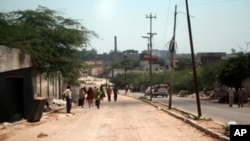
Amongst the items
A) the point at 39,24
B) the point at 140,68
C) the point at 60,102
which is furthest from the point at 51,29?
the point at 140,68

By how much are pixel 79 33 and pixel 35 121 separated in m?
10.8

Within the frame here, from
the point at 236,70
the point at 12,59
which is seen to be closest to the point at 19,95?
the point at 12,59

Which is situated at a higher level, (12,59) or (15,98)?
(12,59)

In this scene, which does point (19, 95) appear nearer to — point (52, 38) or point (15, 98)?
point (15, 98)

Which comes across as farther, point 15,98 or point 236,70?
point 236,70

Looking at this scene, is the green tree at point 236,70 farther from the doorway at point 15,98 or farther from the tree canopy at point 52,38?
the doorway at point 15,98

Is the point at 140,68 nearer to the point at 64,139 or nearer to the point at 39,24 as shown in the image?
the point at 39,24

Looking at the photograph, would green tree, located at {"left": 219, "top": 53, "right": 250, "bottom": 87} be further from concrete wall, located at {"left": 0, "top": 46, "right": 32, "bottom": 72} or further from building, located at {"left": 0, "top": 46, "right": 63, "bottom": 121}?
concrete wall, located at {"left": 0, "top": 46, "right": 32, "bottom": 72}

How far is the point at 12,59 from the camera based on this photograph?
69.1 feet

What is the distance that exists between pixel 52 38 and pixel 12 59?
10909mm

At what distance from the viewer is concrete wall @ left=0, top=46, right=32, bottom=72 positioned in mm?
19266

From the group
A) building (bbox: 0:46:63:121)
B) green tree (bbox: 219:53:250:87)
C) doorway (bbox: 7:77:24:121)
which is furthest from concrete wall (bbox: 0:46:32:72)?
green tree (bbox: 219:53:250:87)

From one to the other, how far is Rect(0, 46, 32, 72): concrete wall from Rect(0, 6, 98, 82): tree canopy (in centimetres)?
487

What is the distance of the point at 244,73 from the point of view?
161 feet
